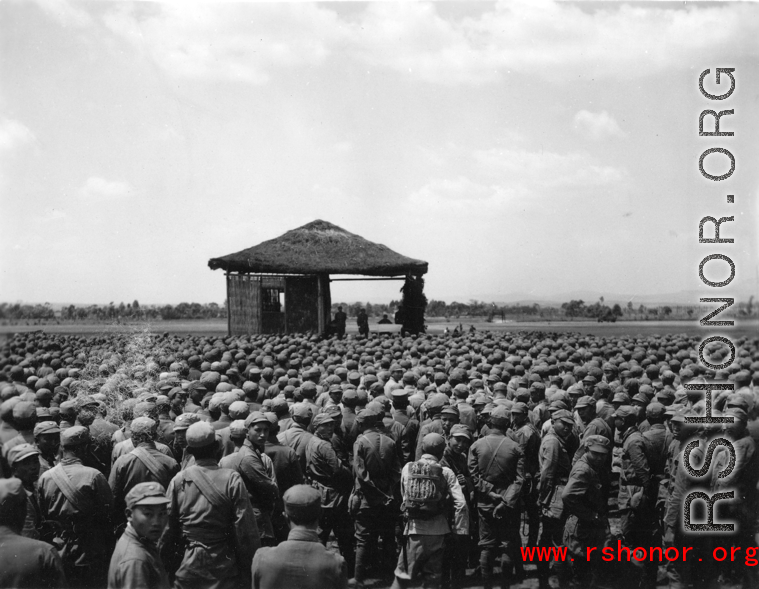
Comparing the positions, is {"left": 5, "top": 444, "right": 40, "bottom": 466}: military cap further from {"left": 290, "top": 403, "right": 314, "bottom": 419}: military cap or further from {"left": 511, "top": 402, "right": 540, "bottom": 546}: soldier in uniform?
{"left": 511, "top": 402, "right": 540, "bottom": 546}: soldier in uniform

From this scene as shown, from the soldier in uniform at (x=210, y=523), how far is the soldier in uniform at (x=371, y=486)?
2.00 meters

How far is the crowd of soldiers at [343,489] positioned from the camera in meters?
3.79

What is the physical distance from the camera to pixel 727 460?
596cm

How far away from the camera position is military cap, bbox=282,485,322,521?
3.76 meters

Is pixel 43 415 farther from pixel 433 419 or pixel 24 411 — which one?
pixel 433 419

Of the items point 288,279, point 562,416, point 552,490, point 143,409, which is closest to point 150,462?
point 143,409

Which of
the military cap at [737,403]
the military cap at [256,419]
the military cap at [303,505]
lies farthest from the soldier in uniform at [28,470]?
the military cap at [737,403]

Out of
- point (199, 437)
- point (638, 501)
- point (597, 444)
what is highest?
point (199, 437)

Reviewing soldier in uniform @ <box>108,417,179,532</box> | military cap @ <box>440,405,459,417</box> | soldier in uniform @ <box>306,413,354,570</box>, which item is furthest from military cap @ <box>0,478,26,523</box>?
military cap @ <box>440,405,459,417</box>

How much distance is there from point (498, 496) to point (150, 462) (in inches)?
134

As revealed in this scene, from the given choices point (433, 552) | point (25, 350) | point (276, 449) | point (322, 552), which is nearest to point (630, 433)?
point (433, 552)

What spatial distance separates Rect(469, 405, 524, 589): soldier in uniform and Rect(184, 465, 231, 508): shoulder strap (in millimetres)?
2849

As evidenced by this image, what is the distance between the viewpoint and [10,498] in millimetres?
3635

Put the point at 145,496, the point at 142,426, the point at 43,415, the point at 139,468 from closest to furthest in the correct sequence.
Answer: the point at 145,496, the point at 139,468, the point at 142,426, the point at 43,415
